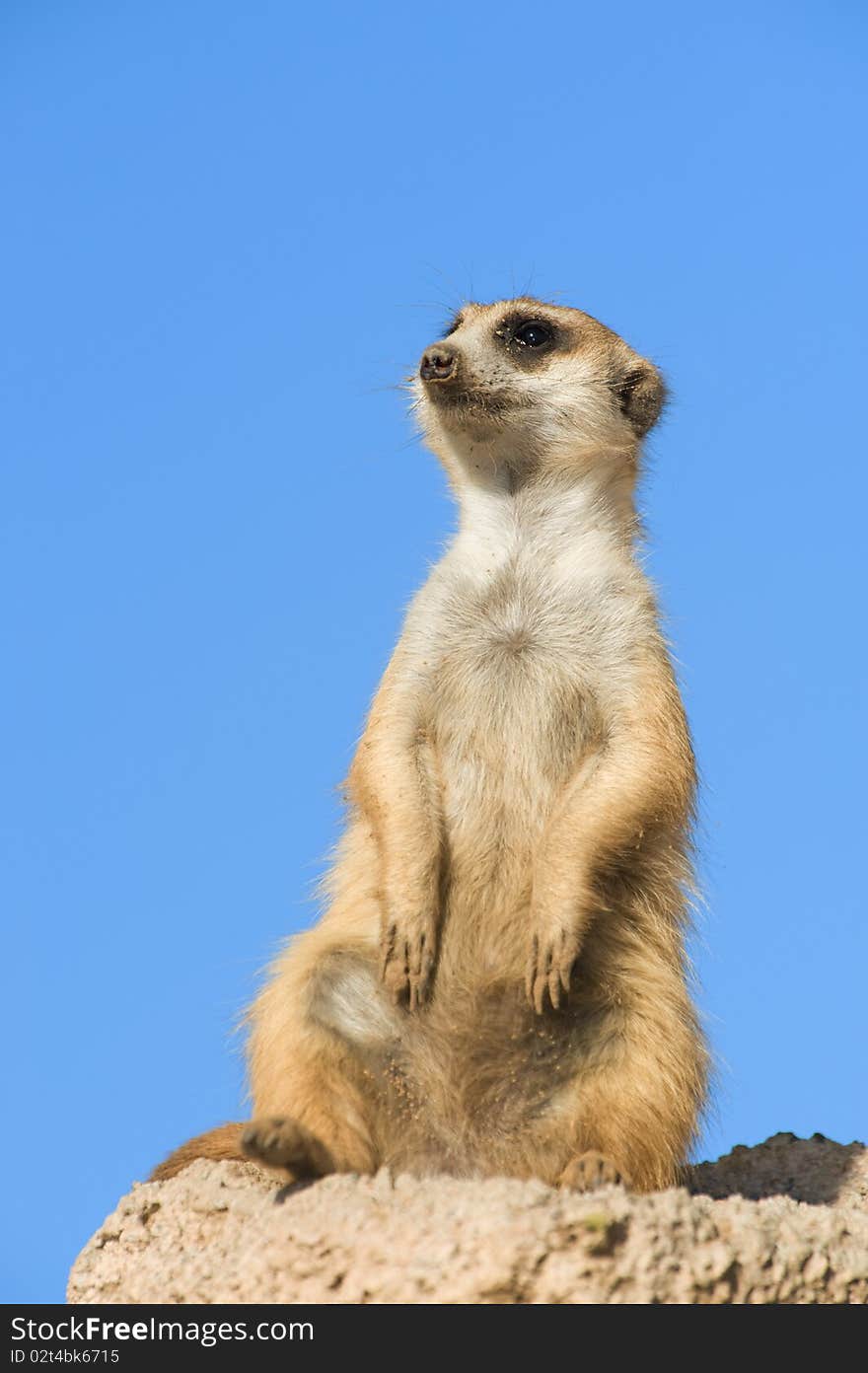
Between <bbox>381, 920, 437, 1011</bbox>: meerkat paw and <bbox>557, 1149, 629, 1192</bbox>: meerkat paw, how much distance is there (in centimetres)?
67

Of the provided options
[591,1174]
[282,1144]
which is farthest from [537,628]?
[282,1144]

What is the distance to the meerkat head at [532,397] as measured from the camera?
18.2 ft

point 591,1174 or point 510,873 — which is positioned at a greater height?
point 510,873

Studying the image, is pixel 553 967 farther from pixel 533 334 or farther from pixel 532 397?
pixel 533 334

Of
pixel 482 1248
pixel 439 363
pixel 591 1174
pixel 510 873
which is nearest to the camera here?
pixel 482 1248

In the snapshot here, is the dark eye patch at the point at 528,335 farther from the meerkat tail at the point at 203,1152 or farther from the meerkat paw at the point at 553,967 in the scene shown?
the meerkat tail at the point at 203,1152

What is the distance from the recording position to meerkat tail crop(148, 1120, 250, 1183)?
16.2ft

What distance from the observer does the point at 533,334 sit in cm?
580

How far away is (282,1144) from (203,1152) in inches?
40.0

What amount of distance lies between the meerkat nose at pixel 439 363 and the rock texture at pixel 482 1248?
2.56 metres

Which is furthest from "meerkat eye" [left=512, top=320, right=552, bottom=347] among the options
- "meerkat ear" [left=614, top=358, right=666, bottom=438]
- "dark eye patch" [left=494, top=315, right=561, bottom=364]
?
"meerkat ear" [left=614, top=358, right=666, bottom=438]

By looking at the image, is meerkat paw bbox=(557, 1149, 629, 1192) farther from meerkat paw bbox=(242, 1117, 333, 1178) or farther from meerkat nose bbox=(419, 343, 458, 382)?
meerkat nose bbox=(419, 343, 458, 382)
